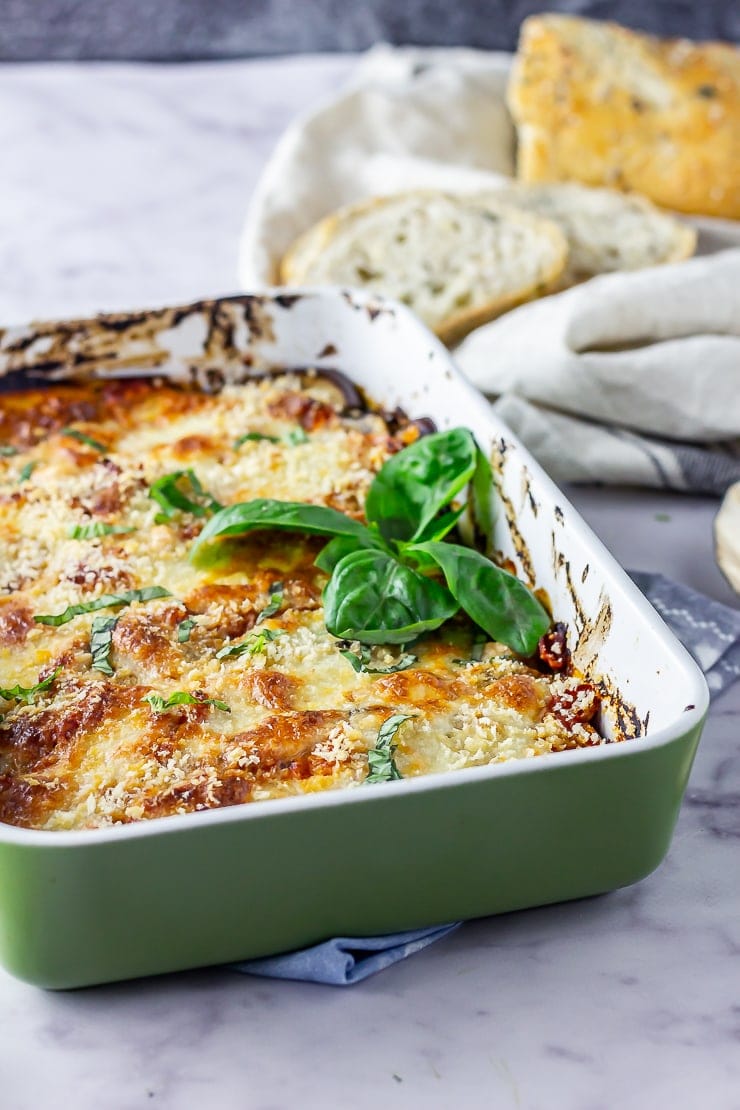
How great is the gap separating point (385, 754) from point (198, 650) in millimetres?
362

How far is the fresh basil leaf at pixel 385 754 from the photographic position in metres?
1.37

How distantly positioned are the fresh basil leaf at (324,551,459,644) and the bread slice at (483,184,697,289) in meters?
1.45

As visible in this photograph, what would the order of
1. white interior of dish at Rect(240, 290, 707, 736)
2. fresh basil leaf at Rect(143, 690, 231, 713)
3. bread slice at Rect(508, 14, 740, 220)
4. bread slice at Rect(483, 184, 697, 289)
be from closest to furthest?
1. white interior of dish at Rect(240, 290, 707, 736)
2. fresh basil leaf at Rect(143, 690, 231, 713)
3. bread slice at Rect(483, 184, 697, 289)
4. bread slice at Rect(508, 14, 740, 220)

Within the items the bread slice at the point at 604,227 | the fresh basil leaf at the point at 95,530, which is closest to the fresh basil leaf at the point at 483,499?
the fresh basil leaf at the point at 95,530

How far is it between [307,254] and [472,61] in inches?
40.9

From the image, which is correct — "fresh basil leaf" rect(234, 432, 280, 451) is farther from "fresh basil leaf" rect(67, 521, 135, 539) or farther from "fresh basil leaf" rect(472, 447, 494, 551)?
"fresh basil leaf" rect(472, 447, 494, 551)

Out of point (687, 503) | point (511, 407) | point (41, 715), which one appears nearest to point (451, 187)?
point (511, 407)

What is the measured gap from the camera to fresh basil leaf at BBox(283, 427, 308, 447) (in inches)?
84.5

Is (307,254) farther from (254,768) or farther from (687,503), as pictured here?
(254,768)

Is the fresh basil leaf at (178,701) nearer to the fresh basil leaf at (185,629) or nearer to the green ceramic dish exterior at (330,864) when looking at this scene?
the fresh basil leaf at (185,629)

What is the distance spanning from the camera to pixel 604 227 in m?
3.00

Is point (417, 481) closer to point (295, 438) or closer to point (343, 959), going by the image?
point (295, 438)

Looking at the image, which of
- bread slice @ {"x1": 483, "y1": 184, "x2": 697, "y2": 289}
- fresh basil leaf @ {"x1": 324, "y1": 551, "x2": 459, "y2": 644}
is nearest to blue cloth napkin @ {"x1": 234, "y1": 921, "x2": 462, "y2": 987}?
fresh basil leaf @ {"x1": 324, "y1": 551, "x2": 459, "y2": 644}

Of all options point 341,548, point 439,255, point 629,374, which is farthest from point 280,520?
point 439,255
